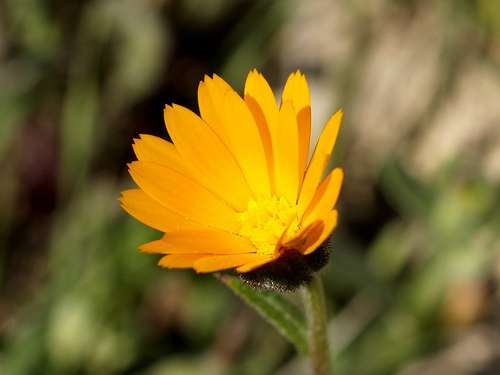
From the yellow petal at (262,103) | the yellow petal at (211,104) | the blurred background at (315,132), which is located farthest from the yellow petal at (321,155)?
the blurred background at (315,132)

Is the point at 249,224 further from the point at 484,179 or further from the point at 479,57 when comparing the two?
the point at 479,57

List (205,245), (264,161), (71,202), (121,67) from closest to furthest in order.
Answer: (205,245) → (264,161) → (71,202) → (121,67)

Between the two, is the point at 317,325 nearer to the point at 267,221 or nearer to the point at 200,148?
the point at 267,221

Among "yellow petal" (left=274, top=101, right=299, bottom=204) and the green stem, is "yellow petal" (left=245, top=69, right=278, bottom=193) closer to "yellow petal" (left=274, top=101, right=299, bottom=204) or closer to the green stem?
"yellow petal" (left=274, top=101, right=299, bottom=204)

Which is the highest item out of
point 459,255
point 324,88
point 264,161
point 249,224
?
point 264,161

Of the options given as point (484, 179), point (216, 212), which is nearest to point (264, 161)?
point (216, 212)

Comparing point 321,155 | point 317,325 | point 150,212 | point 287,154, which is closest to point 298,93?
point 287,154
